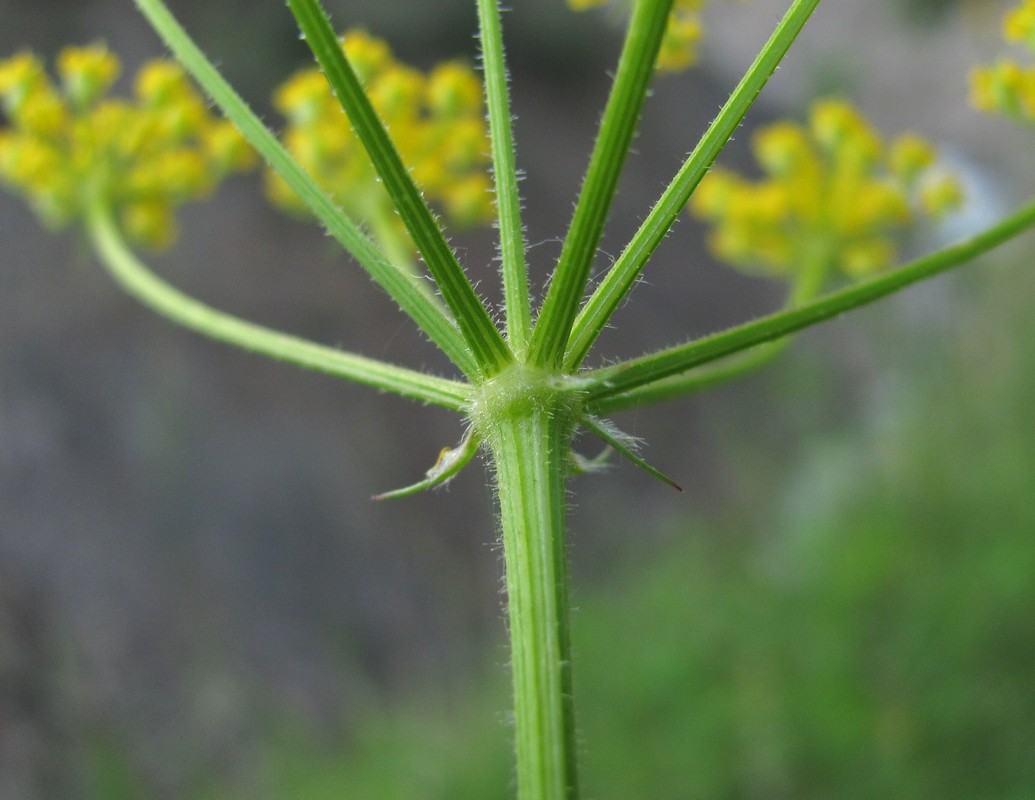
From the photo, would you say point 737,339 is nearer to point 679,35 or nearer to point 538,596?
point 538,596

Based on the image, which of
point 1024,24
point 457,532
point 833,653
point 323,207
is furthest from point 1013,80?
point 457,532

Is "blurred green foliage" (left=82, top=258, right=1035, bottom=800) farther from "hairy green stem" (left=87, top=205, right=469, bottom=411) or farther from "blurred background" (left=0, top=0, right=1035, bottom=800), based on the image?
"hairy green stem" (left=87, top=205, right=469, bottom=411)

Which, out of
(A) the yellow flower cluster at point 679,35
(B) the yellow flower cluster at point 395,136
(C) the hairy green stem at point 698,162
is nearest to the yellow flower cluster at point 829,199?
(A) the yellow flower cluster at point 679,35

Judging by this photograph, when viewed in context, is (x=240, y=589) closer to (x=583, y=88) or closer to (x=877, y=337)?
(x=877, y=337)

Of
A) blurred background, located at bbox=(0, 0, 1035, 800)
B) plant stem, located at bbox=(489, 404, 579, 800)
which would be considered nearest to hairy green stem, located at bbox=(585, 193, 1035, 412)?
plant stem, located at bbox=(489, 404, 579, 800)

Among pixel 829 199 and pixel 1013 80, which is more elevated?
pixel 829 199

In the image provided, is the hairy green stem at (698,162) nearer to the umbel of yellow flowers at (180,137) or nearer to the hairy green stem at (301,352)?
the hairy green stem at (301,352)

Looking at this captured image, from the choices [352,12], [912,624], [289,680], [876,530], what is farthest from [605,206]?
[352,12]
